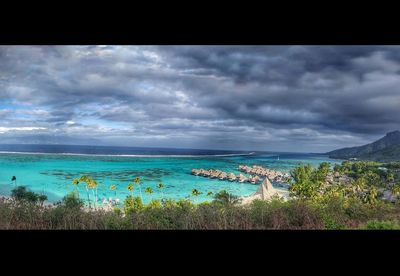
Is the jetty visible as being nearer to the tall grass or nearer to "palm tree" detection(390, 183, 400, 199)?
"palm tree" detection(390, 183, 400, 199)

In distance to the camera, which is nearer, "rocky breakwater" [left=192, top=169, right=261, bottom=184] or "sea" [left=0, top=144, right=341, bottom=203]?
"sea" [left=0, top=144, right=341, bottom=203]

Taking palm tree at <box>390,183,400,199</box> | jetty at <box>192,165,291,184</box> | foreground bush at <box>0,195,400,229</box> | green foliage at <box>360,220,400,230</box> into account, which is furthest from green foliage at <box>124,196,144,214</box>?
palm tree at <box>390,183,400,199</box>

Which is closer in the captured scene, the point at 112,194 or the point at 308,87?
the point at 308,87

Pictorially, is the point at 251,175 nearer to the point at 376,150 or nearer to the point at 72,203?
the point at 376,150

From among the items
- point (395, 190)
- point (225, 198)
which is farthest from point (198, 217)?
point (395, 190)

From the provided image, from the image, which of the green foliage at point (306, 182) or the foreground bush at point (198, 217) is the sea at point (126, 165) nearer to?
the green foliage at point (306, 182)
